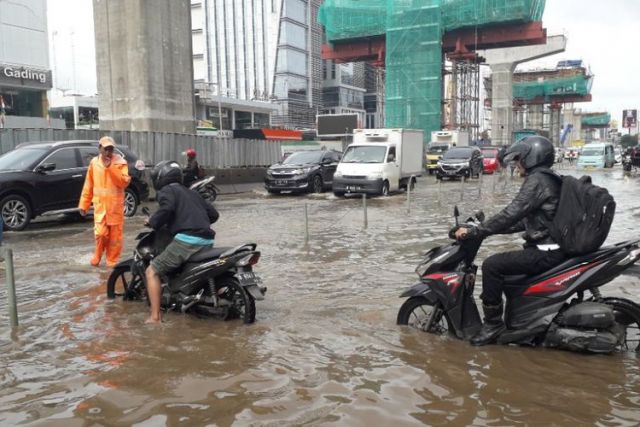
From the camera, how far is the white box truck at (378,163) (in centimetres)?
1938

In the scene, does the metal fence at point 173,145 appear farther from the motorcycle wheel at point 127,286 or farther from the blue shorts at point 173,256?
the blue shorts at point 173,256

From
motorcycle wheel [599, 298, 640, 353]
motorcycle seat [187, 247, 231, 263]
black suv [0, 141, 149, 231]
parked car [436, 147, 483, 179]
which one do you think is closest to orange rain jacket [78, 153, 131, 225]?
motorcycle seat [187, 247, 231, 263]

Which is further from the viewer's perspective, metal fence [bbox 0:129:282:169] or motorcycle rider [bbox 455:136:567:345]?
metal fence [bbox 0:129:282:169]

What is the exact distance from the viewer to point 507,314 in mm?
4723

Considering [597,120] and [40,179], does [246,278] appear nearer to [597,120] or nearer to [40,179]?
[40,179]

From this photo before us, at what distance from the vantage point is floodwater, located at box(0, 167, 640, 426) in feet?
11.9

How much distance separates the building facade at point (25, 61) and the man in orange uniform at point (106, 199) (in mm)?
38559

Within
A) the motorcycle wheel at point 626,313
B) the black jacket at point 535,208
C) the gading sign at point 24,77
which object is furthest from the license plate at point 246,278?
the gading sign at point 24,77

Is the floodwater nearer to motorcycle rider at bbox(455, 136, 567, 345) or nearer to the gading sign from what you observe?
motorcycle rider at bbox(455, 136, 567, 345)

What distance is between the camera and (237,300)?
5508 millimetres

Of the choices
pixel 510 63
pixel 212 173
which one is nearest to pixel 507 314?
pixel 212 173

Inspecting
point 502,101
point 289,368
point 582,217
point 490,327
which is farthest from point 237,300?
point 502,101

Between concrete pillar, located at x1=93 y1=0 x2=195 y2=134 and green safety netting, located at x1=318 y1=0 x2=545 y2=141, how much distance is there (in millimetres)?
37762

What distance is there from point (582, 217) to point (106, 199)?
20.2 feet
